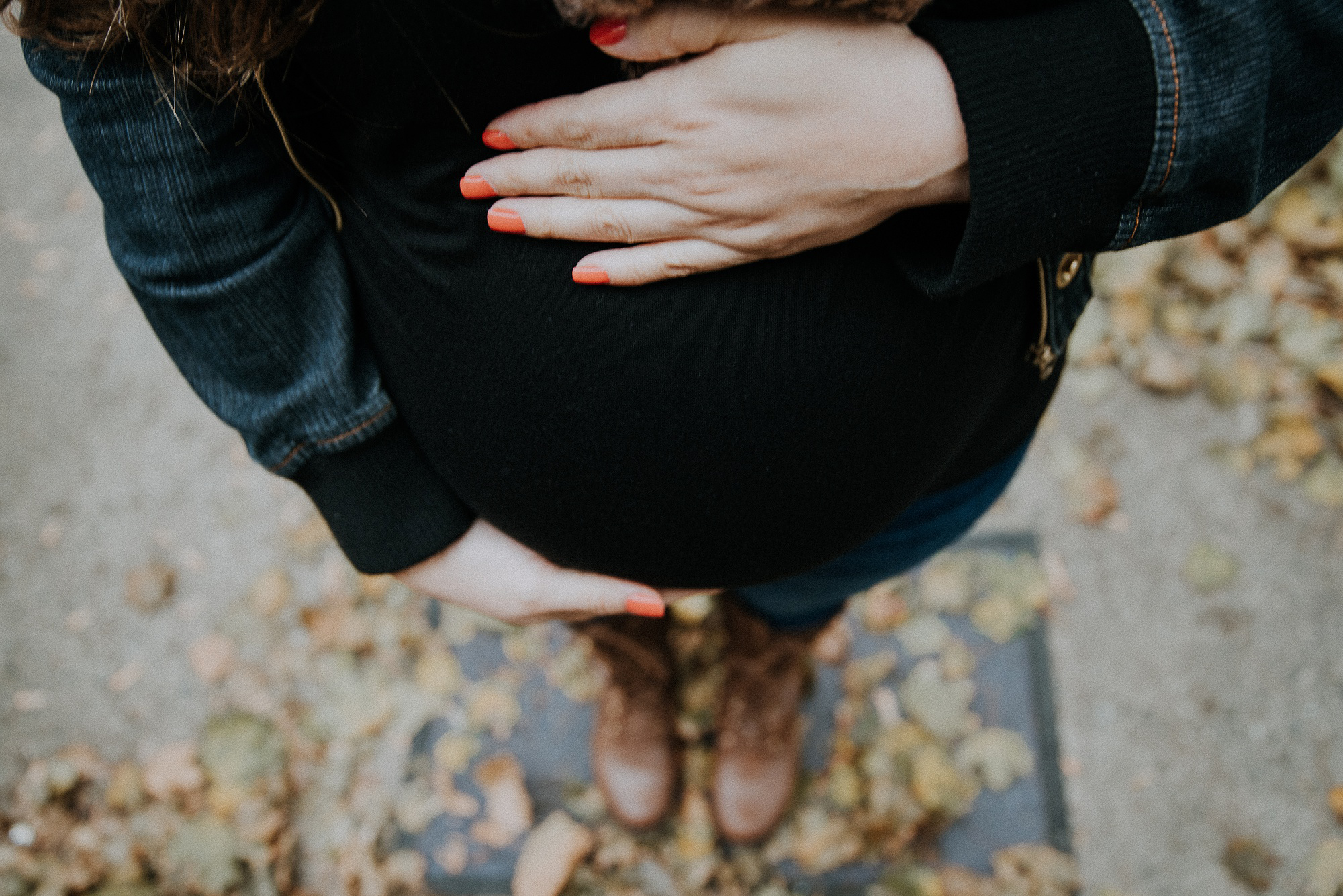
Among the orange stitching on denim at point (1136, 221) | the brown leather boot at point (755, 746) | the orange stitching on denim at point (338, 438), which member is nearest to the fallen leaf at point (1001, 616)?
the brown leather boot at point (755, 746)

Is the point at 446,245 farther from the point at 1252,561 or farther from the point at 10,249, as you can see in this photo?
the point at 10,249

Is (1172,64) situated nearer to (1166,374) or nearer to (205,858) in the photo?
(1166,374)

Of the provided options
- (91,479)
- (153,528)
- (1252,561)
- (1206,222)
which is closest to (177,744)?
(153,528)

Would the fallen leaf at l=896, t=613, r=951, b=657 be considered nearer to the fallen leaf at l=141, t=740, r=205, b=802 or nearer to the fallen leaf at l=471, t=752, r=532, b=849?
the fallen leaf at l=471, t=752, r=532, b=849

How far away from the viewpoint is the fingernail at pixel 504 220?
82 centimetres

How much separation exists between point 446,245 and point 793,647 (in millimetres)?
1138

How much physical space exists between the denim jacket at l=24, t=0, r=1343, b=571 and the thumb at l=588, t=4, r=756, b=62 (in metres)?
0.19

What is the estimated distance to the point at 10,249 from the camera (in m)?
3.01

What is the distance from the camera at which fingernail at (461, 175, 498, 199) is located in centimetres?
82

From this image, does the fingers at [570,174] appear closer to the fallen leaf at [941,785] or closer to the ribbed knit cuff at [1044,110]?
the ribbed knit cuff at [1044,110]

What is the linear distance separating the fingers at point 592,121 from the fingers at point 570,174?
1cm

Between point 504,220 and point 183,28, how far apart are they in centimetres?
31

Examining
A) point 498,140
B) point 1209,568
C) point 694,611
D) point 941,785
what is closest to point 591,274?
point 498,140

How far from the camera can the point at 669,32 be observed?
70 centimetres
